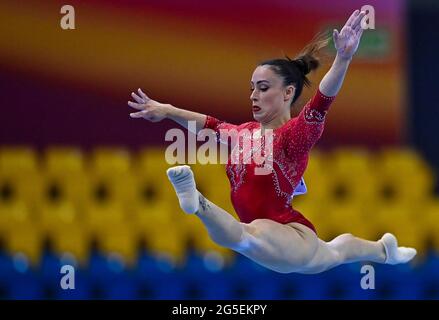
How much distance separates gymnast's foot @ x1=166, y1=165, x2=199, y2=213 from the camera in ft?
12.1

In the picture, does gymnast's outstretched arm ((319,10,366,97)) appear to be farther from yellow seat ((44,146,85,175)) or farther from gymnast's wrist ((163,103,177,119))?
yellow seat ((44,146,85,175))

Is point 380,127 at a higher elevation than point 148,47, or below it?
below

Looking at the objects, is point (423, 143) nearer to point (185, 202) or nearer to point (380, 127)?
point (380, 127)

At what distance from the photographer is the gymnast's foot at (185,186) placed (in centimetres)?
368

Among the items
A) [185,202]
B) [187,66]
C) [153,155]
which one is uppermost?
[187,66]

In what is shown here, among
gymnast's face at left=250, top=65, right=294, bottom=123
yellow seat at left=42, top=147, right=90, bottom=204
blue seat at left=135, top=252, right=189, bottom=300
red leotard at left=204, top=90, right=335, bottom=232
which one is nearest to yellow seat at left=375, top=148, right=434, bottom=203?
blue seat at left=135, top=252, right=189, bottom=300

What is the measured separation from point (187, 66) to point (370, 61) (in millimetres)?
1664

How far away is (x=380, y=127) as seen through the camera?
27.7 feet

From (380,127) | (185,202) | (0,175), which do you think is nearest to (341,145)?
(380,127)

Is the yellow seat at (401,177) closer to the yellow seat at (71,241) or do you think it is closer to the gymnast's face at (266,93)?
the yellow seat at (71,241)

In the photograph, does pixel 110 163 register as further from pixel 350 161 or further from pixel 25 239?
pixel 350 161

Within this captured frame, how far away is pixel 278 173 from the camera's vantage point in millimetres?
4086

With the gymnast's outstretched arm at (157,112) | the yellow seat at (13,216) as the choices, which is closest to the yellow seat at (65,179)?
the yellow seat at (13,216)

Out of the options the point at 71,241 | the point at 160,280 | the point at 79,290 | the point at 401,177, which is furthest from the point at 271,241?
the point at 401,177
